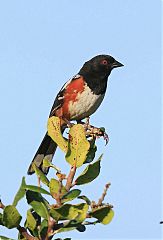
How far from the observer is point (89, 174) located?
7.59ft

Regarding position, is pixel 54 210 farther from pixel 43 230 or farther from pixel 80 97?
pixel 80 97

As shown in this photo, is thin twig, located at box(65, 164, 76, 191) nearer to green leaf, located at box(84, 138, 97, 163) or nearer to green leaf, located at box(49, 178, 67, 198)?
green leaf, located at box(49, 178, 67, 198)

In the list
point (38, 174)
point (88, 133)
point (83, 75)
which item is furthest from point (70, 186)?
point (83, 75)

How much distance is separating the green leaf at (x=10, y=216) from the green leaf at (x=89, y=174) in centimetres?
36

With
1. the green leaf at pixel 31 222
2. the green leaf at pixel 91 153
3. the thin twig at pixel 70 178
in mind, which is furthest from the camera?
the green leaf at pixel 91 153

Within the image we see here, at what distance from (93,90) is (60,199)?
437cm

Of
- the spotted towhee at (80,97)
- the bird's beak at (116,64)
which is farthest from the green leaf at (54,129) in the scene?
the bird's beak at (116,64)

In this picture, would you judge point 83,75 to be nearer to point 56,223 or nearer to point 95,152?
point 95,152

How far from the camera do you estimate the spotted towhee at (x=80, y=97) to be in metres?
6.16

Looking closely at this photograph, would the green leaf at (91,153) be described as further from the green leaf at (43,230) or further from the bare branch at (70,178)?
the green leaf at (43,230)

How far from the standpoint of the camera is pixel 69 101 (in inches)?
249

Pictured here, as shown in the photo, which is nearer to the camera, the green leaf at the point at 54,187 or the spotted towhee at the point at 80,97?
the green leaf at the point at 54,187

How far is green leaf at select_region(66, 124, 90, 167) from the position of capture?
2.40 metres

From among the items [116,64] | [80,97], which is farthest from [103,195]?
[116,64]
